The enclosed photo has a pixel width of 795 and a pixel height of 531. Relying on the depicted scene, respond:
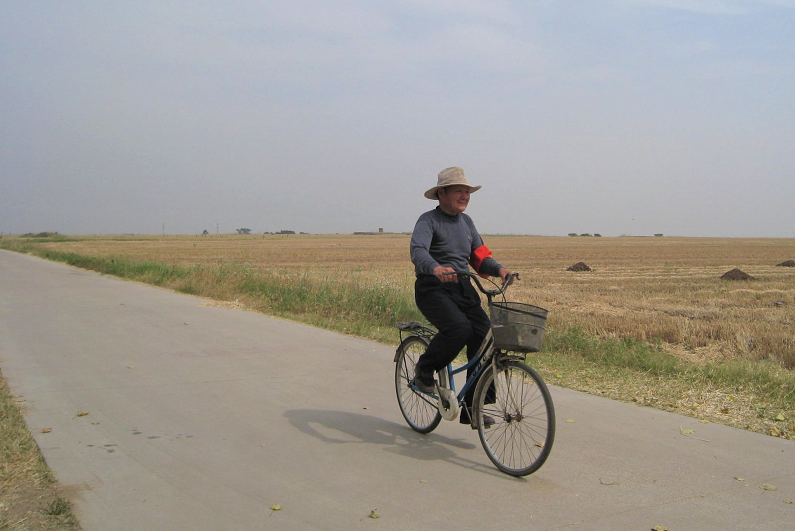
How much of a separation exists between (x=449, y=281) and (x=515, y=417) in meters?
1.00

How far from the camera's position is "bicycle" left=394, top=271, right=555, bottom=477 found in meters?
4.22

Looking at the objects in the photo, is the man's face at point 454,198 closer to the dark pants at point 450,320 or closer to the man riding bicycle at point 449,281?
the man riding bicycle at point 449,281

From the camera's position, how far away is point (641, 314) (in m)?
13.5

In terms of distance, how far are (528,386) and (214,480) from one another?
2.04 m

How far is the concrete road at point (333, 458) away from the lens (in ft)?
12.3

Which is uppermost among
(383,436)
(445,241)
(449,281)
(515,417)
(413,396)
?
(445,241)

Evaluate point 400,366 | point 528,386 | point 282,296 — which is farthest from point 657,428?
point 282,296

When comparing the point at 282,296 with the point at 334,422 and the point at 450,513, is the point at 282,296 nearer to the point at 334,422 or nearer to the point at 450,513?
the point at 334,422

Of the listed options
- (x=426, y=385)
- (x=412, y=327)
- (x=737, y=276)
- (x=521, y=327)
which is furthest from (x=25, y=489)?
(x=737, y=276)

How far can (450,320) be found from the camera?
4.81 m

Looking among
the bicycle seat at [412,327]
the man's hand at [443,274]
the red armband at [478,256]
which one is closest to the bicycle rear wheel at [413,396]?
the bicycle seat at [412,327]

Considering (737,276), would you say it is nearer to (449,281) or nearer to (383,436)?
(383,436)

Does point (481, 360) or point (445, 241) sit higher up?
point (445, 241)

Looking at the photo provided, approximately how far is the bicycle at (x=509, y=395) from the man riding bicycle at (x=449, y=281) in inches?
4.2
